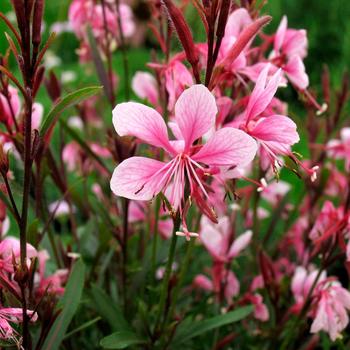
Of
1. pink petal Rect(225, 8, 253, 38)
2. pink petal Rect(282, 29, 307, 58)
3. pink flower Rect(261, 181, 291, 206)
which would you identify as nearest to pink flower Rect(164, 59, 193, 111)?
pink petal Rect(225, 8, 253, 38)

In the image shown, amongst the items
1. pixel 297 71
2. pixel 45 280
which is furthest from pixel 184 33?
pixel 45 280

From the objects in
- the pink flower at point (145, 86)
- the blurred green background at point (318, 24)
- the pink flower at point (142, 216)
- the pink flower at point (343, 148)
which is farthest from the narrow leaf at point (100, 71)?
the blurred green background at point (318, 24)

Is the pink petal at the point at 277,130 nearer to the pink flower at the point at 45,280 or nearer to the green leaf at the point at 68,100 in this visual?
the green leaf at the point at 68,100

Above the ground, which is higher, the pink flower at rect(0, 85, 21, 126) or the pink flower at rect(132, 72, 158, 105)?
the pink flower at rect(0, 85, 21, 126)

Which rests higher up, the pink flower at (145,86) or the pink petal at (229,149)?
the pink petal at (229,149)

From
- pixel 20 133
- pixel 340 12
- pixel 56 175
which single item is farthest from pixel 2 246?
pixel 340 12

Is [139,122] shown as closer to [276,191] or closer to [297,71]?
[297,71]

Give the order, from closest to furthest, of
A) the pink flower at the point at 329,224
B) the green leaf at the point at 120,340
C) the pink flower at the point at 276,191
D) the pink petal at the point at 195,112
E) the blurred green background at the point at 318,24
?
1. the pink petal at the point at 195,112
2. the green leaf at the point at 120,340
3. the pink flower at the point at 329,224
4. the pink flower at the point at 276,191
5. the blurred green background at the point at 318,24

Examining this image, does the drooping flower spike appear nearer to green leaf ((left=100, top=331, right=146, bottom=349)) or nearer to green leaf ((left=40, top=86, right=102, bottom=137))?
green leaf ((left=40, top=86, right=102, bottom=137))
